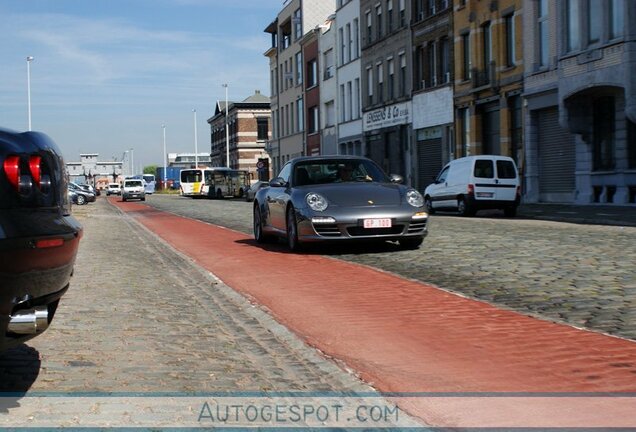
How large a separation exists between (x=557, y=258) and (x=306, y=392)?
23.4ft

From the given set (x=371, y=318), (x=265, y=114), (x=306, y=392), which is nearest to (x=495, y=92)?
(x=371, y=318)

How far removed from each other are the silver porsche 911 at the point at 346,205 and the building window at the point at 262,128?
93.3 meters

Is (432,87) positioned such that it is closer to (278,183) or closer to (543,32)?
(543,32)

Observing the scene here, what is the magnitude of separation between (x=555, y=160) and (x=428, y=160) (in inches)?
492

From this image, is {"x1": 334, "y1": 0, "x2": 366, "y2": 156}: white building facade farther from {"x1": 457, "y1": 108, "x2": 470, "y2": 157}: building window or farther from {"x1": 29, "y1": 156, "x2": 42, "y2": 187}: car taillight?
{"x1": 29, "y1": 156, "x2": 42, "y2": 187}: car taillight

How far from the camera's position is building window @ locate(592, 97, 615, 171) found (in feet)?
92.5

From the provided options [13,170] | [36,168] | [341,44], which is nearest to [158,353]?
[36,168]

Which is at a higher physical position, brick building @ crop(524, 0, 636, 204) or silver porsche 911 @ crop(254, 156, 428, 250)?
brick building @ crop(524, 0, 636, 204)

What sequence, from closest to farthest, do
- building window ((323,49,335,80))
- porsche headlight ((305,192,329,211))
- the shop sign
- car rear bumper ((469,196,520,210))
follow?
1. porsche headlight ((305,192,329,211))
2. car rear bumper ((469,196,520,210))
3. the shop sign
4. building window ((323,49,335,80))

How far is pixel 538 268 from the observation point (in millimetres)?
10117

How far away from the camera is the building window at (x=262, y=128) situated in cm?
10662

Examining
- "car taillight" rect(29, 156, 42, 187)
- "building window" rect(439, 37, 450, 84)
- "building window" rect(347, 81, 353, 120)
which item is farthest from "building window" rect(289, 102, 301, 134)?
"car taillight" rect(29, 156, 42, 187)

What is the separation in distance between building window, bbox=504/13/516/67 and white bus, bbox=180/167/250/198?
3965cm

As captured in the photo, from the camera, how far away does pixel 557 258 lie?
36.6ft
